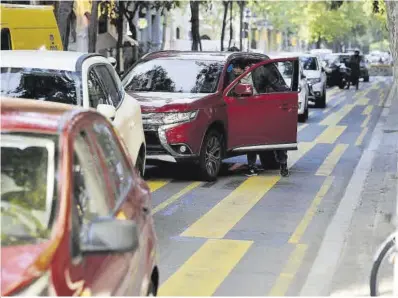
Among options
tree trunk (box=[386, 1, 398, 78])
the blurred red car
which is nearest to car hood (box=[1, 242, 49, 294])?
the blurred red car

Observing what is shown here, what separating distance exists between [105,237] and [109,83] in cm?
622

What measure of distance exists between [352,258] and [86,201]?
13.9 feet

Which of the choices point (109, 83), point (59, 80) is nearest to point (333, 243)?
point (109, 83)

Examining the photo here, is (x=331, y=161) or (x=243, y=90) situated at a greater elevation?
(x=243, y=90)

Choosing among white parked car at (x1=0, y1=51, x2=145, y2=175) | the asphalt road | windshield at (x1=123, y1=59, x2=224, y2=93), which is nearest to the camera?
the asphalt road

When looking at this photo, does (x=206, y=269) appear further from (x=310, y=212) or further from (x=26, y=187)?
(x=26, y=187)

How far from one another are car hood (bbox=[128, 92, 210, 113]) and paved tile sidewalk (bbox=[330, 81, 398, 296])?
2700 mm

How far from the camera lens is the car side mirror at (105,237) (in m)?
3.80

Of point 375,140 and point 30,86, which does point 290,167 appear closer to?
point 375,140

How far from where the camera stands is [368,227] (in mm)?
9359

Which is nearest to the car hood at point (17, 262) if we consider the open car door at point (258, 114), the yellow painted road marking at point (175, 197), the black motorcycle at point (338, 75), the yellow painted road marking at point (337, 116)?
the yellow painted road marking at point (175, 197)

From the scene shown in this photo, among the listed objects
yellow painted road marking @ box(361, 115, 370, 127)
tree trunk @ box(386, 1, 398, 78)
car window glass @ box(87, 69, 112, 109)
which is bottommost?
yellow painted road marking @ box(361, 115, 370, 127)

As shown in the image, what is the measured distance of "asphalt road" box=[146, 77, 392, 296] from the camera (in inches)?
290

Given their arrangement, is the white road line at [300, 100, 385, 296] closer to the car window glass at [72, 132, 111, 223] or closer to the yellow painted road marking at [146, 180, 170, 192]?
the yellow painted road marking at [146, 180, 170, 192]
